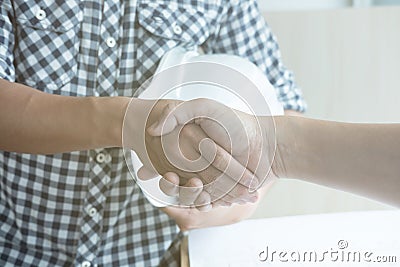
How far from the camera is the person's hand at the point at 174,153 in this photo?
710mm

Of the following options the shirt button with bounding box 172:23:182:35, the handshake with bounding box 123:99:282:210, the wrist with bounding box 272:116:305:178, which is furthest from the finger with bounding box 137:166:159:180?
the shirt button with bounding box 172:23:182:35

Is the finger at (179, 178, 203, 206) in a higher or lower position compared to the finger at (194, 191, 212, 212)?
higher

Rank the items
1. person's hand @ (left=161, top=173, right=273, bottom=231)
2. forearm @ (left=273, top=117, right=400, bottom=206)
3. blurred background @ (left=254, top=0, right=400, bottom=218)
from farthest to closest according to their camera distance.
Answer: blurred background @ (left=254, top=0, right=400, bottom=218)
person's hand @ (left=161, top=173, right=273, bottom=231)
forearm @ (left=273, top=117, right=400, bottom=206)

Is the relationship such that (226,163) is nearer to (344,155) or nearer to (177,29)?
(344,155)

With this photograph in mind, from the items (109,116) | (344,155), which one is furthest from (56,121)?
(344,155)

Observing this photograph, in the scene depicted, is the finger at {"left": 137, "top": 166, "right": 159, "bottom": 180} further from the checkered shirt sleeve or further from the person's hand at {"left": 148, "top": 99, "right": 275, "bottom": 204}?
the checkered shirt sleeve

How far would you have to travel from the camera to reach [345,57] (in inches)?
44.6

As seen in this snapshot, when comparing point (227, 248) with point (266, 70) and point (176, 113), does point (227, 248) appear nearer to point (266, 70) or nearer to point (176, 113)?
point (176, 113)

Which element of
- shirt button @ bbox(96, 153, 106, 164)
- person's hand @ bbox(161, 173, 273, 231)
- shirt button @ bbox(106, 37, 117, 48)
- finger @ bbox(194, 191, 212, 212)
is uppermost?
shirt button @ bbox(106, 37, 117, 48)

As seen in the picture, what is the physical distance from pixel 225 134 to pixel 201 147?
0.03 m

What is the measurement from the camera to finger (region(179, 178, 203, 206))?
701mm

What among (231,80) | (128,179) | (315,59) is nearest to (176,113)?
(231,80)

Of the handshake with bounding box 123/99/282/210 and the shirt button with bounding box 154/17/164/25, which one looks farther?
the shirt button with bounding box 154/17/164/25

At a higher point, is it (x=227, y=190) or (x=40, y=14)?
(x=40, y=14)
